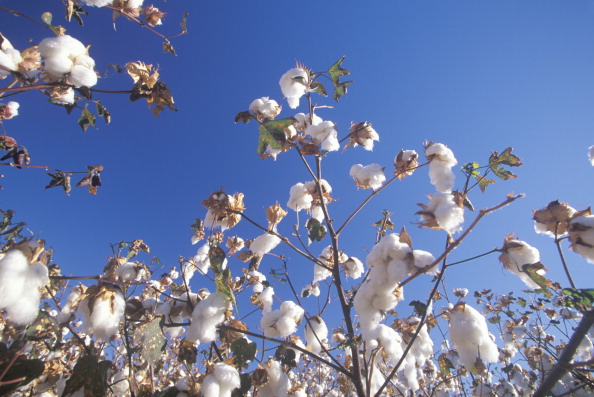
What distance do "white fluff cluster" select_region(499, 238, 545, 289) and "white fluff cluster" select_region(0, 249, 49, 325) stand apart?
69.4 inches

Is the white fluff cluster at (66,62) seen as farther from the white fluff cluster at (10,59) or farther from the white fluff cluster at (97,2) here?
the white fluff cluster at (97,2)

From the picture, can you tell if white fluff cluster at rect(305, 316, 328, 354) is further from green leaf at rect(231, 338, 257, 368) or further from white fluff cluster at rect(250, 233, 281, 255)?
green leaf at rect(231, 338, 257, 368)

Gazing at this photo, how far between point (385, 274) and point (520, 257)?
24.8 inches

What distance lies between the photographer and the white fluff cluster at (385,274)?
42.5 inches

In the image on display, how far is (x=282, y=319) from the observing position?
74.0 inches

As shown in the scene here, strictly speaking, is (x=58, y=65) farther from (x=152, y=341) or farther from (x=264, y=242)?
(x=264, y=242)

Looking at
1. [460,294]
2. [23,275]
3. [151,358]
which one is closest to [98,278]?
[23,275]

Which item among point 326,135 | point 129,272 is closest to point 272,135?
point 326,135

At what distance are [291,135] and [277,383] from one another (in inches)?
58.1

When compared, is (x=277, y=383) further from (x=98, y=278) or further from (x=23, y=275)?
(x=23, y=275)

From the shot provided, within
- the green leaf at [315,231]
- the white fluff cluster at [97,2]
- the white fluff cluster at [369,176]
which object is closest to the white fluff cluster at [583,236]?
the white fluff cluster at [369,176]

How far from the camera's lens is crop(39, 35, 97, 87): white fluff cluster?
1.26 metres

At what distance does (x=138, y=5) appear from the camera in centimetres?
182

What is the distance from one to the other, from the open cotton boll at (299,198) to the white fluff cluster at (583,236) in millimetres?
1425
